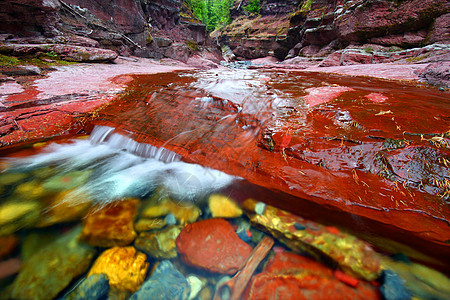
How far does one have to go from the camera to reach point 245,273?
1500 millimetres

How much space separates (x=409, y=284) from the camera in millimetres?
1215

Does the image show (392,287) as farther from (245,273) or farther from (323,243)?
(245,273)

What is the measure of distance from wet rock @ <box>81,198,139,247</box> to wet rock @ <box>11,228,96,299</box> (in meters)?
0.09

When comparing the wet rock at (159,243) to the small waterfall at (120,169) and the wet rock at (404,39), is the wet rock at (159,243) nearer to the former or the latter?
the small waterfall at (120,169)

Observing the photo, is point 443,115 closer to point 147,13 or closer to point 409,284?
point 409,284

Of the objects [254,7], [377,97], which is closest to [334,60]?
[377,97]

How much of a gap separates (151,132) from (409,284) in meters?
3.65

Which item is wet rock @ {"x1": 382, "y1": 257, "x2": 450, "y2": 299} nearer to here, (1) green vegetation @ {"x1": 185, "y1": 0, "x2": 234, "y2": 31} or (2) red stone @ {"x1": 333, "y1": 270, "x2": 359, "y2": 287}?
(2) red stone @ {"x1": 333, "y1": 270, "x2": 359, "y2": 287}

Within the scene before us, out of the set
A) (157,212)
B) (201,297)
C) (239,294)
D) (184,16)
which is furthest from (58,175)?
(184,16)

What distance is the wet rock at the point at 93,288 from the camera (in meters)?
1.39

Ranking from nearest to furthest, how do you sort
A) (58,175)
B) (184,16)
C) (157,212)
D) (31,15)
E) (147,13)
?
(157,212), (58,175), (31,15), (147,13), (184,16)

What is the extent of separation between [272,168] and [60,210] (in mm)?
2553

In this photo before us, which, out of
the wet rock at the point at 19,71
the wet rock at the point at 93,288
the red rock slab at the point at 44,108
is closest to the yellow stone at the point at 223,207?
the wet rock at the point at 93,288

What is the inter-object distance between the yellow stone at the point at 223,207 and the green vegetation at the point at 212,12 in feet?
129
